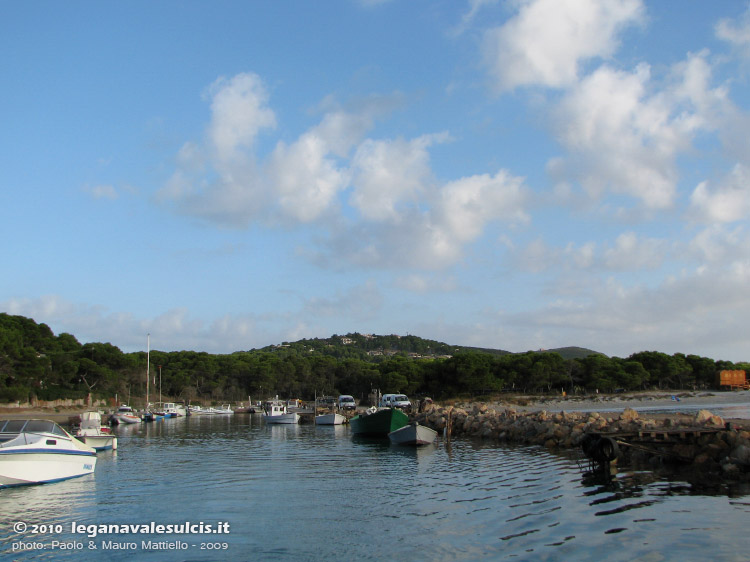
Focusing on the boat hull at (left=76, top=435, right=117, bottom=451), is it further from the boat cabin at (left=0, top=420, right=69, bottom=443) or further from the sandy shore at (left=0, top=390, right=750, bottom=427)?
the sandy shore at (left=0, top=390, right=750, bottom=427)

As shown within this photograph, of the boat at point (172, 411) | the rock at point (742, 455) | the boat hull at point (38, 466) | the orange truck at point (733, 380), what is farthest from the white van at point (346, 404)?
the orange truck at point (733, 380)

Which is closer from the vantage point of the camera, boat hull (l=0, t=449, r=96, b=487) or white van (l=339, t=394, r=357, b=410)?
boat hull (l=0, t=449, r=96, b=487)

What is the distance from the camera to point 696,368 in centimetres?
11494

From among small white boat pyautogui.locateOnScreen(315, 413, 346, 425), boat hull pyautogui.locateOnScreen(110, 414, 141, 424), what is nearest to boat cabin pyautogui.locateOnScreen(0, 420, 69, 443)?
small white boat pyautogui.locateOnScreen(315, 413, 346, 425)

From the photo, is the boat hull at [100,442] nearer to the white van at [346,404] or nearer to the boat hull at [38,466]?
the boat hull at [38,466]

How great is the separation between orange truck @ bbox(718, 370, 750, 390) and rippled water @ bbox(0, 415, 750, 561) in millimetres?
101269

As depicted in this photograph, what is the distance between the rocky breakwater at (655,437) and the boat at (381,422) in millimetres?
5994

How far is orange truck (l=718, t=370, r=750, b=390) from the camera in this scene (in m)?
110

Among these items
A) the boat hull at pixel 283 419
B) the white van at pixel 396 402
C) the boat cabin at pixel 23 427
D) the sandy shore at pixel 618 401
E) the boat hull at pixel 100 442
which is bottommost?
the sandy shore at pixel 618 401

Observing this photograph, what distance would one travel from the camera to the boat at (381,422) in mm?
43656

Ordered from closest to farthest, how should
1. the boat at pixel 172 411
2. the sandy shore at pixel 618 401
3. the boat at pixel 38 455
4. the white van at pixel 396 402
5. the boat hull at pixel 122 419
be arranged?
the boat at pixel 38 455
the white van at pixel 396 402
the boat hull at pixel 122 419
the sandy shore at pixel 618 401
the boat at pixel 172 411

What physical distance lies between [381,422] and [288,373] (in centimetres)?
8243

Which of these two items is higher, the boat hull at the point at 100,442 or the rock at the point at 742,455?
Result: the rock at the point at 742,455

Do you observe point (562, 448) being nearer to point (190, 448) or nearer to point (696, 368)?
point (190, 448)
